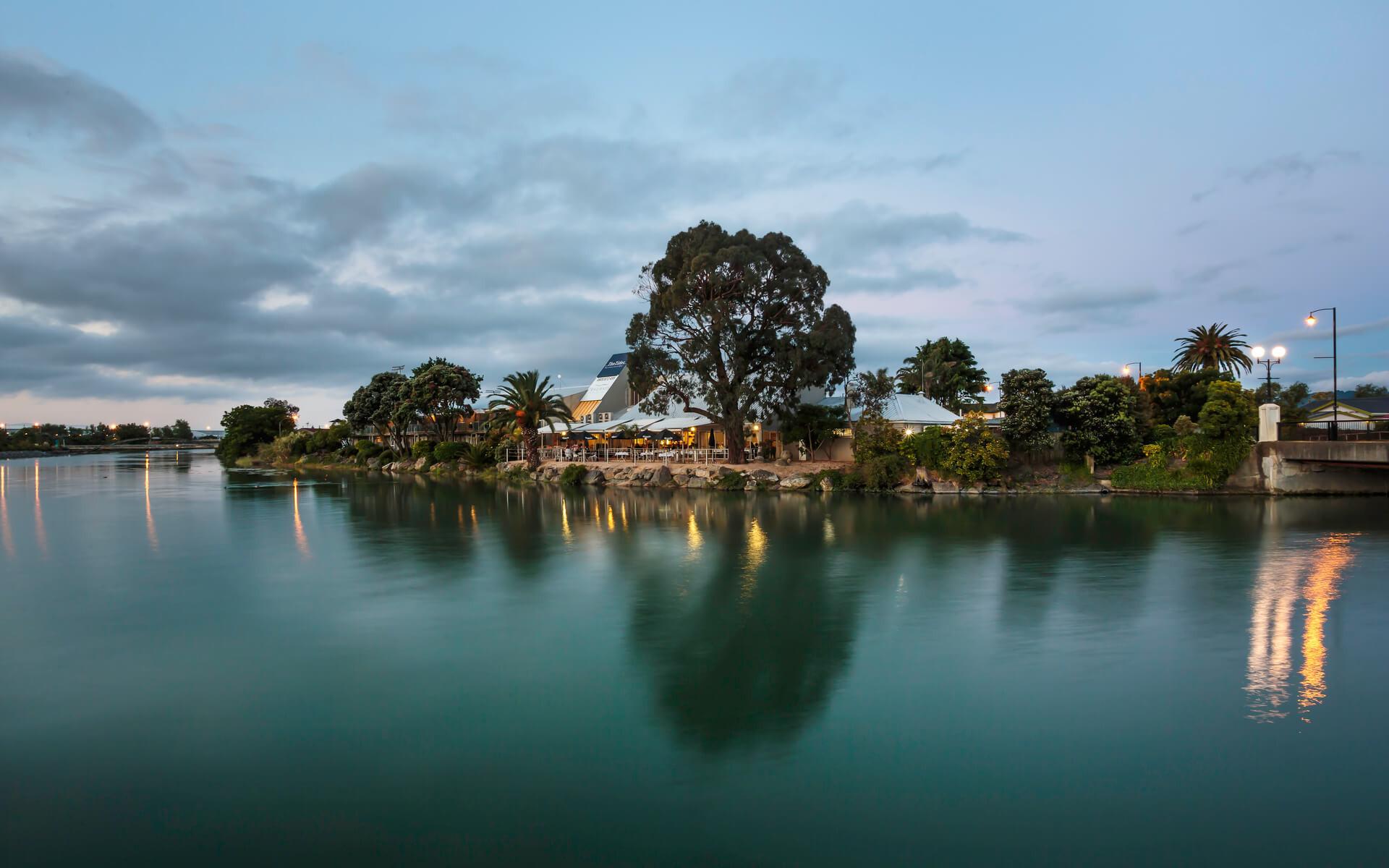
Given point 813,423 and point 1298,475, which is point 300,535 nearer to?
point 813,423

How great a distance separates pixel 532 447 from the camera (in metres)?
50.9

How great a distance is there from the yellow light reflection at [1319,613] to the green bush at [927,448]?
15.8m

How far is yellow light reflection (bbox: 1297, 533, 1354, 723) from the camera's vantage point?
9.32 metres

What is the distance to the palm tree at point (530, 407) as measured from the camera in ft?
164

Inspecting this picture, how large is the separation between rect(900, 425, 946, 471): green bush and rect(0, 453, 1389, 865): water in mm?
15383

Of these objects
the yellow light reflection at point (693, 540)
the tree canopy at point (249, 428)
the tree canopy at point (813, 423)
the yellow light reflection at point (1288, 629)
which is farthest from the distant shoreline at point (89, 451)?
the yellow light reflection at point (1288, 629)

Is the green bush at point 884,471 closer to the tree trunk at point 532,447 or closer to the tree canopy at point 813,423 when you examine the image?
the tree canopy at point 813,423

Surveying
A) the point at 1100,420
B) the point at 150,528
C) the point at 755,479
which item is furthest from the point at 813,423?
the point at 150,528

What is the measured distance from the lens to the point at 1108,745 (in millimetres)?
7945

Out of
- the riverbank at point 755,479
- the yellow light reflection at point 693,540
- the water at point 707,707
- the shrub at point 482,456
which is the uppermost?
the shrub at point 482,456

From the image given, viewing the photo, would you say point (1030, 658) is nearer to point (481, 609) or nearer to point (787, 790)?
point (787, 790)

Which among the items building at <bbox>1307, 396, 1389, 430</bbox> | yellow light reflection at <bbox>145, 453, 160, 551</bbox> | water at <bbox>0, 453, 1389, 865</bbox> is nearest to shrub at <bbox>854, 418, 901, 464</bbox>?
water at <bbox>0, 453, 1389, 865</bbox>

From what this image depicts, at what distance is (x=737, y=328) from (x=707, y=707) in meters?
32.1

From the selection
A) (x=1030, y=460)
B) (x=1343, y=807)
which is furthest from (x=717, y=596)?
(x=1030, y=460)
